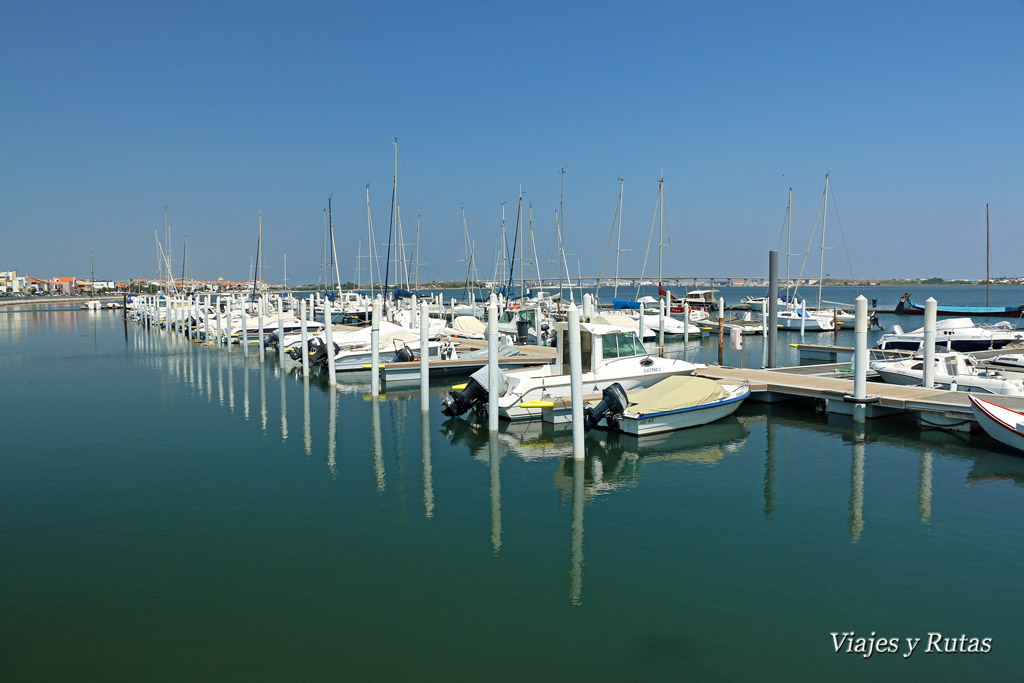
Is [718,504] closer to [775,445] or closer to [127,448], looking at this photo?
[775,445]

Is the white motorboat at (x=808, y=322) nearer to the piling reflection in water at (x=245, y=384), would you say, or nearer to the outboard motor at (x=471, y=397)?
the piling reflection in water at (x=245, y=384)

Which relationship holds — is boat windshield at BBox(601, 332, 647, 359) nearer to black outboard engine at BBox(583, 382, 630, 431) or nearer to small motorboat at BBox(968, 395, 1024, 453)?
black outboard engine at BBox(583, 382, 630, 431)

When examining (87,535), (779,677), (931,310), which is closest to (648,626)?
(779,677)

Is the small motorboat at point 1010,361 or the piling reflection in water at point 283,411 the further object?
the small motorboat at point 1010,361

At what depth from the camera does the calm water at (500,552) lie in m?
8.66

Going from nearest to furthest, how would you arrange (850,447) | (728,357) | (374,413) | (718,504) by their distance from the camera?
(718,504) < (850,447) < (374,413) < (728,357)

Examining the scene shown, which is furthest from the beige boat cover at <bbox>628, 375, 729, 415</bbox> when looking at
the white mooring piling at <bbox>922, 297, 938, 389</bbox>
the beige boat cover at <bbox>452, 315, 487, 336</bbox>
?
the beige boat cover at <bbox>452, 315, 487, 336</bbox>

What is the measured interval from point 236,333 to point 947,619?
1896 inches

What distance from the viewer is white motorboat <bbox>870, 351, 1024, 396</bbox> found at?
68.9ft

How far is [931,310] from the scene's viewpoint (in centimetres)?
2200

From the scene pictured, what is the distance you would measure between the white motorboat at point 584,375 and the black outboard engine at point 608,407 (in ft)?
6.32

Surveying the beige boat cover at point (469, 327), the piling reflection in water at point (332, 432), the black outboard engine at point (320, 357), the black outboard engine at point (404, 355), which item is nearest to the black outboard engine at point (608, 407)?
the piling reflection in water at point (332, 432)

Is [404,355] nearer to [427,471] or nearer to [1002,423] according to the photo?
[427,471]

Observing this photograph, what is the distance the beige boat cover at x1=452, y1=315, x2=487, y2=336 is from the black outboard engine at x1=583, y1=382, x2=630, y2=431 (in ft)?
81.5
